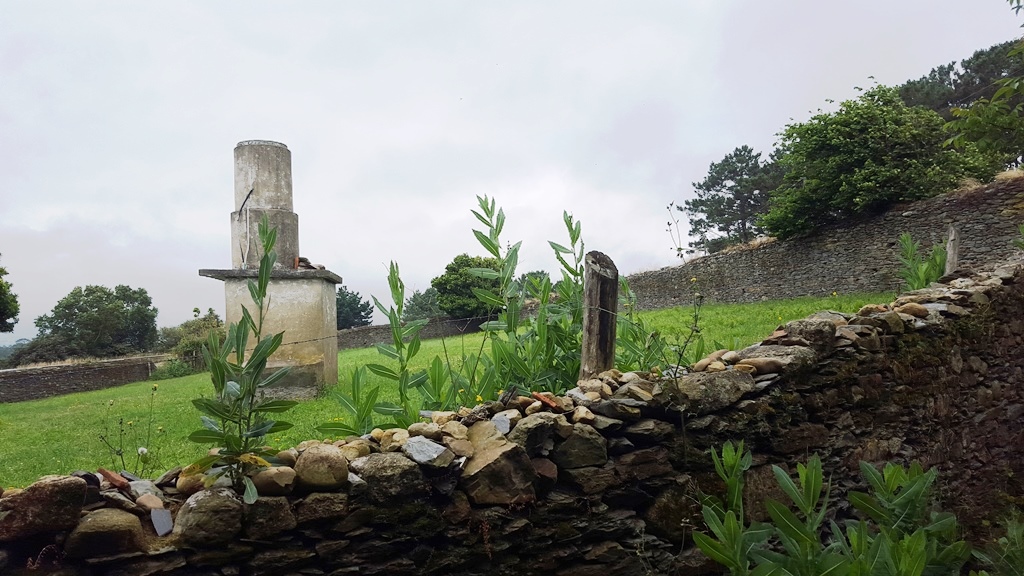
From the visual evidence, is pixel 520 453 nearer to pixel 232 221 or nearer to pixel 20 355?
pixel 232 221

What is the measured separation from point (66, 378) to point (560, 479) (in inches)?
675

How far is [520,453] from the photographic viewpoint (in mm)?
2588

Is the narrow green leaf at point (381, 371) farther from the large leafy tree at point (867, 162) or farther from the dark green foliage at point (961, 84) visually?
the dark green foliage at point (961, 84)

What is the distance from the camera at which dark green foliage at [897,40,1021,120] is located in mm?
24469

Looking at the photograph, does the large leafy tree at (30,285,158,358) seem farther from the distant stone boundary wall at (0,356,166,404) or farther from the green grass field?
the green grass field

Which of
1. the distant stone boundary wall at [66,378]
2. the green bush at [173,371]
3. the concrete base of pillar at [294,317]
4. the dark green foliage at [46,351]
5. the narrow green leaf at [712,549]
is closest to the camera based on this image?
the narrow green leaf at [712,549]

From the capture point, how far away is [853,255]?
14992 millimetres

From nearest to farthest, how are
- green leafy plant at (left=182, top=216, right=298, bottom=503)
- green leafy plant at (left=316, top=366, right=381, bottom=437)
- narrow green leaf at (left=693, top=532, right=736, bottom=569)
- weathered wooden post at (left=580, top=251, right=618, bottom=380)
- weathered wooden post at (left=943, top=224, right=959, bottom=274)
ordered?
1. green leafy plant at (left=182, top=216, right=298, bottom=503)
2. narrow green leaf at (left=693, top=532, right=736, bottom=569)
3. green leafy plant at (left=316, top=366, right=381, bottom=437)
4. weathered wooden post at (left=580, top=251, right=618, bottom=380)
5. weathered wooden post at (left=943, top=224, right=959, bottom=274)

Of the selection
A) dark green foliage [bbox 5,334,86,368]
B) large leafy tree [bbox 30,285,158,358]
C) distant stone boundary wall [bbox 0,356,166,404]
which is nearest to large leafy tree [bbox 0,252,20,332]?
distant stone boundary wall [bbox 0,356,166,404]

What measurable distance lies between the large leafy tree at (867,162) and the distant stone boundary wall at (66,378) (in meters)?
19.4

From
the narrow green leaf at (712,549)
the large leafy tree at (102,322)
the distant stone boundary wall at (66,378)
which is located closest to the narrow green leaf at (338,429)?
the narrow green leaf at (712,549)

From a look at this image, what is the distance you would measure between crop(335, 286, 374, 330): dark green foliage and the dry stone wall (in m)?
29.4

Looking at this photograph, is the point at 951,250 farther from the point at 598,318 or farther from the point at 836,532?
the point at 836,532

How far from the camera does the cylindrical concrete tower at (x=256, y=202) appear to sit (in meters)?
6.64
